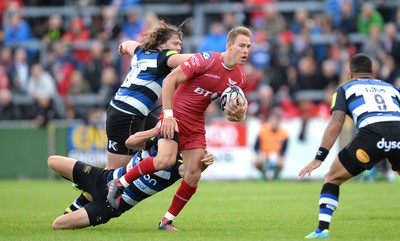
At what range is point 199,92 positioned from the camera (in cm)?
1080

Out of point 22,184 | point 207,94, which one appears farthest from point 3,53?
point 207,94

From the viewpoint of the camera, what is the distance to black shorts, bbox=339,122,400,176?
29.8ft

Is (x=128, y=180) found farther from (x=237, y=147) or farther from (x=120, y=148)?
(x=237, y=147)

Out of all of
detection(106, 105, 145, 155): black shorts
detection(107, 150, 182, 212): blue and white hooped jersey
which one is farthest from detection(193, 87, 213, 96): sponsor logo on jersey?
detection(106, 105, 145, 155): black shorts

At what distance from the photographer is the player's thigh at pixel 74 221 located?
10.7 m

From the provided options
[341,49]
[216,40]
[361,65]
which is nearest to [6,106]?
[216,40]

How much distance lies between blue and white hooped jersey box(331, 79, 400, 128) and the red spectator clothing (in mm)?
1823

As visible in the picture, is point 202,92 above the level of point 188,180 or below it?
above

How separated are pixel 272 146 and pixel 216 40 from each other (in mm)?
3692

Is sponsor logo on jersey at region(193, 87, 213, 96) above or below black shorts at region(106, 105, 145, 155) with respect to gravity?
above

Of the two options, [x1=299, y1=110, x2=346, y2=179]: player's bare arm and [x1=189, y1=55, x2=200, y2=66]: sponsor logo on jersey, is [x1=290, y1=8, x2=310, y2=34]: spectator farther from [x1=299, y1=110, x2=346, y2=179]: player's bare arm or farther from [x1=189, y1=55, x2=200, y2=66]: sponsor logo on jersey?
[x1=299, y1=110, x2=346, y2=179]: player's bare arm

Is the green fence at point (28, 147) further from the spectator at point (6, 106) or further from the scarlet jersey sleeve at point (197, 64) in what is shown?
the scarlet jersey sleeve at point (197, 64)

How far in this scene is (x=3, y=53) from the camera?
26438mm

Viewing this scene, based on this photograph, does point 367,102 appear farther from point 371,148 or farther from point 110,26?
point 110,26
